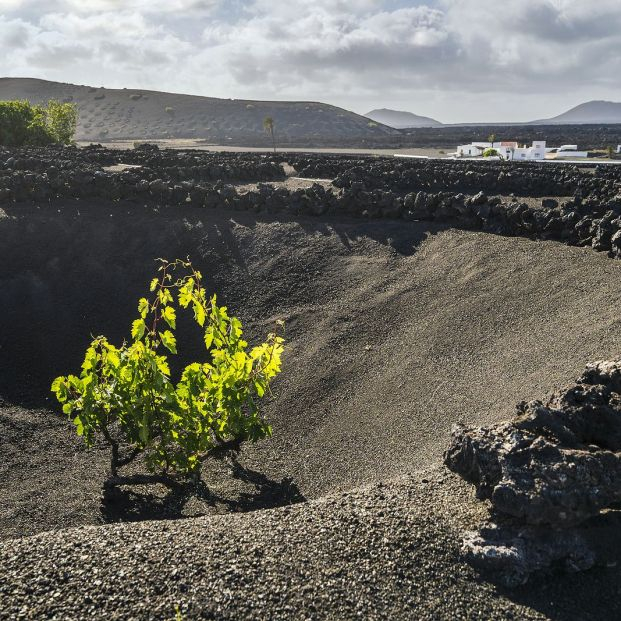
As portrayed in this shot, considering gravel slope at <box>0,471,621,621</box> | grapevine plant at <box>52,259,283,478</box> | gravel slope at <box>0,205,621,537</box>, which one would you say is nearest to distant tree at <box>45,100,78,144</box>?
gravel slope at <box>0,205,621,537</box>

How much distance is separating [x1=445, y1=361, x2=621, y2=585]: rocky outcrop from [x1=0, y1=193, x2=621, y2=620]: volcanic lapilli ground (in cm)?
33

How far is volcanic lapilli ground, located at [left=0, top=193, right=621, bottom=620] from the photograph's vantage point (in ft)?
25.5

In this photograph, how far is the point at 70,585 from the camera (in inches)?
307

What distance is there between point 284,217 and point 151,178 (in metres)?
11.5

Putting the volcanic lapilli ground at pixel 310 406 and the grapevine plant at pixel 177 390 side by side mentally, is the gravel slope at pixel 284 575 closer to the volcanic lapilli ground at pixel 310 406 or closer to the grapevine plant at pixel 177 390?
the volcanic lapilli ground at pixel 310 406

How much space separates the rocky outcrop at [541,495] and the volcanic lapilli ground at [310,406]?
333mm

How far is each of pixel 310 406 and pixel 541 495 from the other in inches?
372

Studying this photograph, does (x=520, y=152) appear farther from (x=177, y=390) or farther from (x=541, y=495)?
(x=541, y=495)

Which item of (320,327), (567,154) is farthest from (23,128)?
(567,154)

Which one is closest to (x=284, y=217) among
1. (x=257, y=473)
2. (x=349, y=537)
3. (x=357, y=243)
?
(x=357, y=243)

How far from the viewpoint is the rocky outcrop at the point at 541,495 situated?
8062mm

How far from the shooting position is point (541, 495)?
27.0 feet

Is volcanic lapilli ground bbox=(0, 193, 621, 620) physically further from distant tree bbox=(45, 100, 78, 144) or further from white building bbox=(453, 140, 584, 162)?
white building bbox=(453, 140, 584, 162)

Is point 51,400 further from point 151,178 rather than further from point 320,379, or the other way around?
point 151,178
